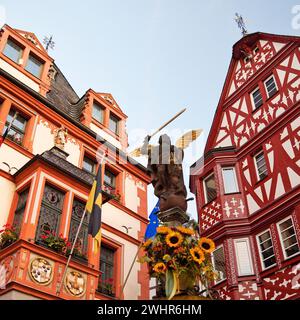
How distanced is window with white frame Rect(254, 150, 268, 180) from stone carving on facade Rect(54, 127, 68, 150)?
8109 mm

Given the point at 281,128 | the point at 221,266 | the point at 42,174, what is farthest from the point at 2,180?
the point at 281,128

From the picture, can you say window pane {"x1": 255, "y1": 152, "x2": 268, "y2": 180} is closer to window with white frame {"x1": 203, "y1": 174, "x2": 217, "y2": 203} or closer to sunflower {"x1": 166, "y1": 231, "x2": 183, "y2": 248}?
window with white frame {"x1": 203, "y1": 174, "x2": 217, "y2": 203}

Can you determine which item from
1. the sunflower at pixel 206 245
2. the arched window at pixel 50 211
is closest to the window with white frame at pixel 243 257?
the arched window at pixel 50 211

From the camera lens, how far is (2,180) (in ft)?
37.9

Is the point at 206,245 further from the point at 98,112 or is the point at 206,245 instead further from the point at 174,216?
the point at 98,112

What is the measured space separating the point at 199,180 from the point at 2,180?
390 inches

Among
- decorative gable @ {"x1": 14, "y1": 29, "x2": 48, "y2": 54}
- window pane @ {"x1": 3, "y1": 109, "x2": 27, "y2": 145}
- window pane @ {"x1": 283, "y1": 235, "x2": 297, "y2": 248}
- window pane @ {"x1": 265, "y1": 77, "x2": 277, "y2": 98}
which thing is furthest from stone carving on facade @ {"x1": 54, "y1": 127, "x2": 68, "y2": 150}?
window pane @ {"x1": 265, "y1": 77, "x2": 277, "y2": 98}

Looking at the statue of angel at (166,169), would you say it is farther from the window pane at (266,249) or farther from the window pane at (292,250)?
the window pane at (266,249)

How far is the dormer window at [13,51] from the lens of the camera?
1516cm

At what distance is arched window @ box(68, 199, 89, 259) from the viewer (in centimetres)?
1125

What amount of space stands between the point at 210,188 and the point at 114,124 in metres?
5.44

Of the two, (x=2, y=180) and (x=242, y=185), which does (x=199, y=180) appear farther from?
(x=2, y=180)

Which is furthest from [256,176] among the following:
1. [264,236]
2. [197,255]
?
[197,255]

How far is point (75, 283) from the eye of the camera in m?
10.3
